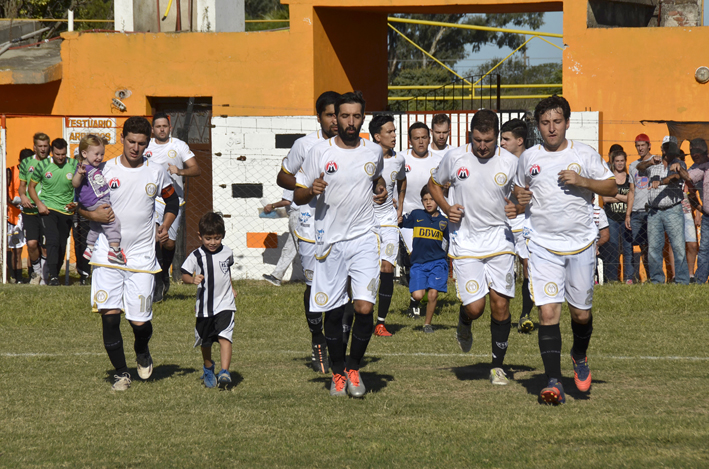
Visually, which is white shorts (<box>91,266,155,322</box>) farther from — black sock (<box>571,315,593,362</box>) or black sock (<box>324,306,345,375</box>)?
black sock (<box>571,315,593,362</box>)

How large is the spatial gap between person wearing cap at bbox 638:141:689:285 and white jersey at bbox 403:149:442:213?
4511 millimetres

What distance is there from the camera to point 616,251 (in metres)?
13.9

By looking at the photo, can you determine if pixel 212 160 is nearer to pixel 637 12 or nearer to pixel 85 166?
pixel 85 166

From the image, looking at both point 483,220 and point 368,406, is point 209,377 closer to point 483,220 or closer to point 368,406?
point 368,406

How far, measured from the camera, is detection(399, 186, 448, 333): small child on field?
10266 mm

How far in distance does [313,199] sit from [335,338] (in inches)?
47.2

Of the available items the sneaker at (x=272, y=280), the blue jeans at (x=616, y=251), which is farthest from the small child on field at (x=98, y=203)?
the blue jeans at (x=616, y=251)

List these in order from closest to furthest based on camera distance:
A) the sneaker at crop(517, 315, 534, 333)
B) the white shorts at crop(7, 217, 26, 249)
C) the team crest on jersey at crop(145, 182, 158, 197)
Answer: the team crest on jersey at crop(145, 182, 158, 197) → the sneaker at crop(517, 315, 534, 333) → the white shorts at crop(7, 217, 26, 249)

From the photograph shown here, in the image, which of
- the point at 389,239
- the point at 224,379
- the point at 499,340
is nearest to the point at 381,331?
the point at 389,239

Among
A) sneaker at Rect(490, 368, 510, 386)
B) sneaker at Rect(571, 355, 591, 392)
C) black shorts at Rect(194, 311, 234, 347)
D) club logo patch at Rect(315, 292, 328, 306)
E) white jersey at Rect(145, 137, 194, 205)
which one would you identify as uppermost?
white jersey at Rect(145, 137, 194, 205)

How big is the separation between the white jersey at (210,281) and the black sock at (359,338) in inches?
40.2

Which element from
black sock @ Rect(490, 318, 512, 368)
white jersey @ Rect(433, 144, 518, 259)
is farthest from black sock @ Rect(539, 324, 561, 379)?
white jersey @ Rect(433, 144, 518, 259)

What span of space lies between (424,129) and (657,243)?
16.2 feet

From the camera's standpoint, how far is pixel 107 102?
16.5m
